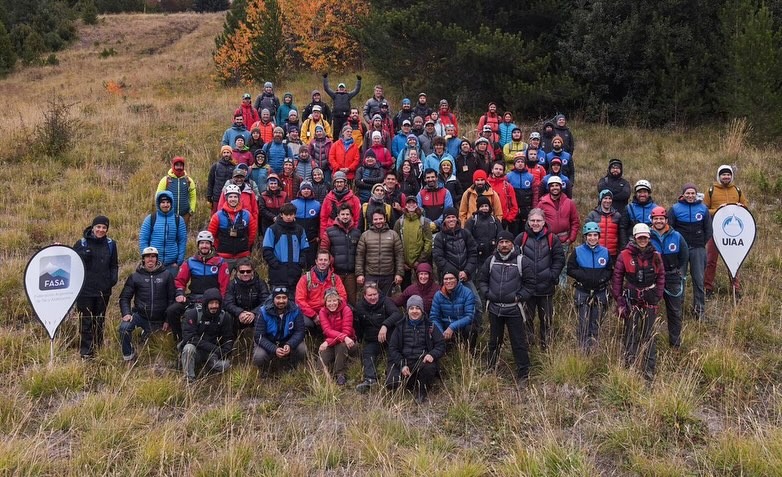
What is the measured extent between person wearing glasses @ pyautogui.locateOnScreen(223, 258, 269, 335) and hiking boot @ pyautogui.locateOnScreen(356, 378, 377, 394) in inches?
62.4

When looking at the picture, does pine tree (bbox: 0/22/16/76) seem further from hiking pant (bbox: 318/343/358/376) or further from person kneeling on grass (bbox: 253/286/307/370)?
hiking pant (bbox: 318/343/358/376)

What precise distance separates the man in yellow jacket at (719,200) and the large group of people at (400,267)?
3cm

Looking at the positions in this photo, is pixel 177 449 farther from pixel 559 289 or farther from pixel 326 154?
pixel 326 154

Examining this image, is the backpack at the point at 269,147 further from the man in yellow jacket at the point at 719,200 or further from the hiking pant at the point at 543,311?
the man in yellow jacket at the point at 719,200

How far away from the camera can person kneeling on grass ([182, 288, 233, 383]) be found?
643 cm

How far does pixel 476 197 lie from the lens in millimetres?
7738

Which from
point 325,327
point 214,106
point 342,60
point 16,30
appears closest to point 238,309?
point 325,327

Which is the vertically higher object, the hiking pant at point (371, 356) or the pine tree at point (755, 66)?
the pine tree at point (755, 66)

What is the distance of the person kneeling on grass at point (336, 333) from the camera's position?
657 cm

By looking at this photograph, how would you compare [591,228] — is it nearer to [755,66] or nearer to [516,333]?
[516,333]

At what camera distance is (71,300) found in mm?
6480

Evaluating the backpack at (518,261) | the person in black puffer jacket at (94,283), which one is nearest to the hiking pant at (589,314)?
the backpack at (518,261)

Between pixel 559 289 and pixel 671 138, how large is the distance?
32.5 feet

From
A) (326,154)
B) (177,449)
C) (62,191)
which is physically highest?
(326,154)
